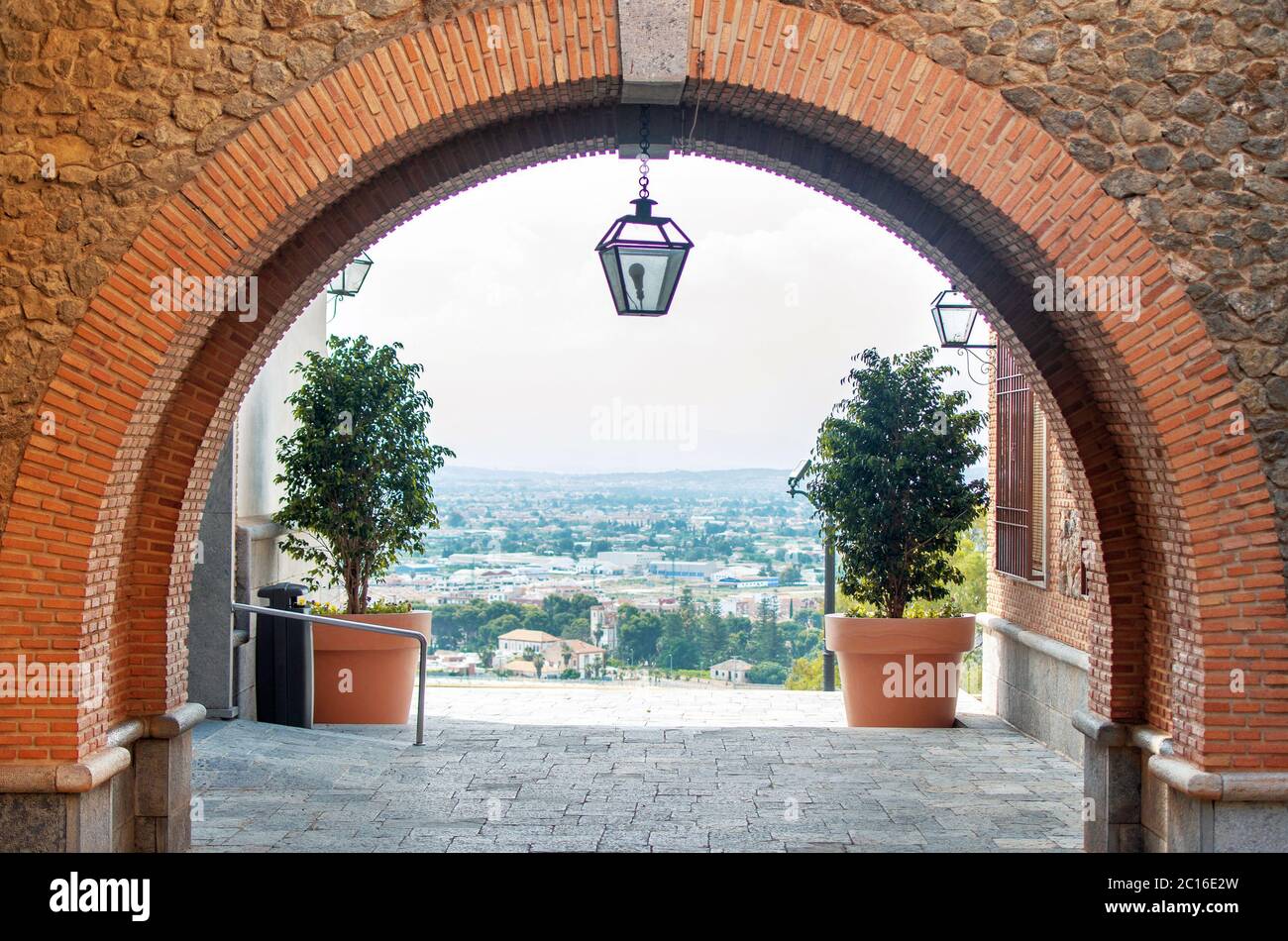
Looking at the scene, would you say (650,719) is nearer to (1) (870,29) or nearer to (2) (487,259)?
(1) (870,29)

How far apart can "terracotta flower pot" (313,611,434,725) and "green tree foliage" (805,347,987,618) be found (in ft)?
13.0

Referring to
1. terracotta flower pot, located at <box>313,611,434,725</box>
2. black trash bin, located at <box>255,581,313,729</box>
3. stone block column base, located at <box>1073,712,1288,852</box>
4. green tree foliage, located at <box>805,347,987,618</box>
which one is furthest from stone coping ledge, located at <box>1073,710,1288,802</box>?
black trash bin, located at <box>255,581,313,729</box>

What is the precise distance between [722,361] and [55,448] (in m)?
16.8

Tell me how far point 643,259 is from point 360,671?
228 inches

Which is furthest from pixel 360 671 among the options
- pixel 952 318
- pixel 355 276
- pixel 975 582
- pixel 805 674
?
pixel 975 582

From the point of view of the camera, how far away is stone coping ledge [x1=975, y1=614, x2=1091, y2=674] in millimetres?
9391

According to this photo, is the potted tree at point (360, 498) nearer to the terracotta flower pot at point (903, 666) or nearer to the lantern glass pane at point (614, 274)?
the terracotta flower pot at point (903, 666)

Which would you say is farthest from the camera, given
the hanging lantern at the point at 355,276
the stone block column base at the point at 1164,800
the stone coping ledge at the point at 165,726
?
the hanging lantern at the point at 355,276

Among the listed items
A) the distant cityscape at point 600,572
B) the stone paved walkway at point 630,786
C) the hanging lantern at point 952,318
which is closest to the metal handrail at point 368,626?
the stone paved walkway at point 630,786

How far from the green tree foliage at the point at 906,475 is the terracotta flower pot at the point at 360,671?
3.96m

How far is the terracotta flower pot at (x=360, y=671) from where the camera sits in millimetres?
10555

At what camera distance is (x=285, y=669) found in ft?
34.0

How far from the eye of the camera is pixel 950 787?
833cm
